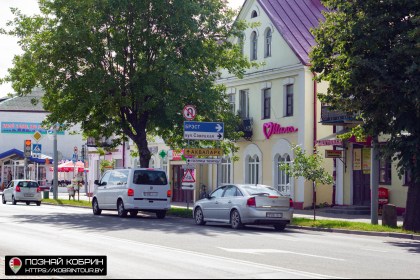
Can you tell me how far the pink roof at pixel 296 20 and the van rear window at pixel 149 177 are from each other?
10989 mm

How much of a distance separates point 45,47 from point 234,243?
18.8 meters

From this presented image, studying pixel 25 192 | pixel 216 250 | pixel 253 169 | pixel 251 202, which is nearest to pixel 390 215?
pixel 251 202

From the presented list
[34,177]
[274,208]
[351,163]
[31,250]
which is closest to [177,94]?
[351,163]

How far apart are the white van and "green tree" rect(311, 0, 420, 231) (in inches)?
362

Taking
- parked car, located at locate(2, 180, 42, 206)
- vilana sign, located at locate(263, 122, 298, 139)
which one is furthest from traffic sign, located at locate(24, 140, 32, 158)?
vilana sign, located at locate(263, 122, 298, 139)

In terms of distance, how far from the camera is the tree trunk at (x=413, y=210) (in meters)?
23.9

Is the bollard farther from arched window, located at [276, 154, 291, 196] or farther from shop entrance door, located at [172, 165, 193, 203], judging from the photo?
shop entrance door, located at [172, 165, 193, 203]

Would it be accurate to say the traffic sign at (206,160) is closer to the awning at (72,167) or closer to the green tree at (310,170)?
the green tree at (310,170)

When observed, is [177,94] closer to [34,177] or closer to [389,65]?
[389,65]

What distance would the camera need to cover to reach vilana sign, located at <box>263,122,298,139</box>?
1556 inches

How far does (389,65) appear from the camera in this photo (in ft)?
73.4

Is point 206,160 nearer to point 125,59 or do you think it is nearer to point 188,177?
point 188,177

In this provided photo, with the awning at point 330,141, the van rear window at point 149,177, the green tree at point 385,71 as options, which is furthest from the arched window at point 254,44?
the green tree at point 385,71

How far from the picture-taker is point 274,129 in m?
40.7
